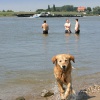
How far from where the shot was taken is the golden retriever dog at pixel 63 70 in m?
6.96

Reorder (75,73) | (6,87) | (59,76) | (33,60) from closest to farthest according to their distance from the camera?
(59,76) → (6,87) → (75,73) → (33,60)

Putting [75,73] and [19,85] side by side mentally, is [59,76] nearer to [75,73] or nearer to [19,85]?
[19,85]

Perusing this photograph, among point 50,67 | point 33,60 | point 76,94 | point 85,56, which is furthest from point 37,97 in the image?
point 85,56

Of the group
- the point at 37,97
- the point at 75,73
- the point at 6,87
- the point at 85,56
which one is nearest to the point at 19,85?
the point at 6,87

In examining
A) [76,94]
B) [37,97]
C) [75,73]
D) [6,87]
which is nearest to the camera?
[76,94]

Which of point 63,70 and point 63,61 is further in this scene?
point 63,70

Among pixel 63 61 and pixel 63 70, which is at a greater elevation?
pixel 63 61

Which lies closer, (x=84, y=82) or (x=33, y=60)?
(x=84, y=82)

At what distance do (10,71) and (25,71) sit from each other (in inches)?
21.7

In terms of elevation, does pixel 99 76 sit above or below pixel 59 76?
below

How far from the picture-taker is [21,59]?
608 inches

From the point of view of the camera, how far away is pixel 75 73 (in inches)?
477

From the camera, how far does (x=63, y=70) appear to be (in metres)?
7.11

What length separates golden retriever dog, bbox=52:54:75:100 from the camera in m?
6.96
